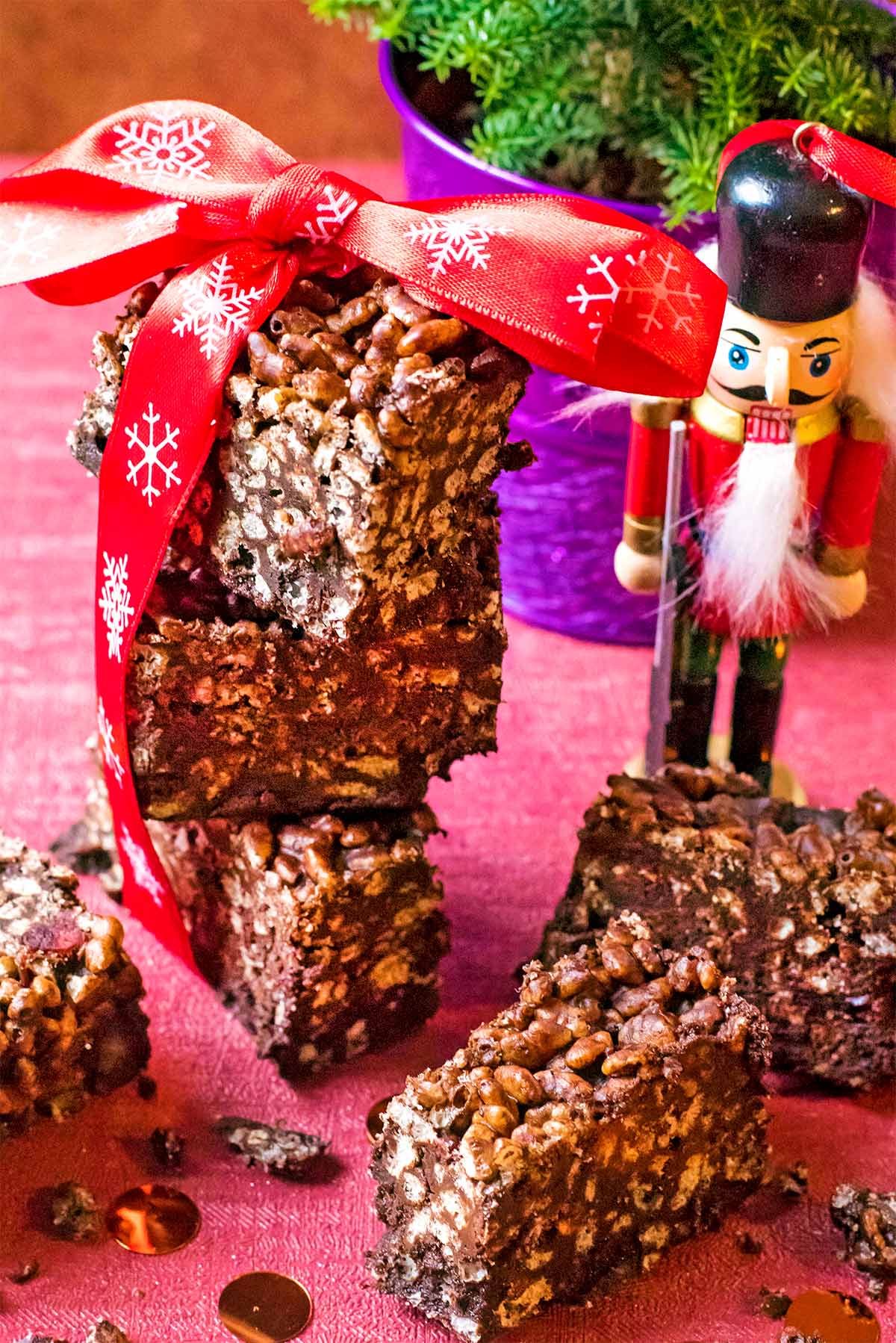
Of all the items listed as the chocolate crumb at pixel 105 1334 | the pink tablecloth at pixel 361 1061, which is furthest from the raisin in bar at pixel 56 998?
the chocolate crumb at pixel 105 1334

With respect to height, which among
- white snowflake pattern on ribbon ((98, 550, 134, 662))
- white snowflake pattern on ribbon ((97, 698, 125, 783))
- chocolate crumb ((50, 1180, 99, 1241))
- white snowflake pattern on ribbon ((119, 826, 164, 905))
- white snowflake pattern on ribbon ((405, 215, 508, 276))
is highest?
white snowflake pattern on ribbon ((405, 215, 508, 276))

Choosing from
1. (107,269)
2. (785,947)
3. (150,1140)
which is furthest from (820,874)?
(107,269)

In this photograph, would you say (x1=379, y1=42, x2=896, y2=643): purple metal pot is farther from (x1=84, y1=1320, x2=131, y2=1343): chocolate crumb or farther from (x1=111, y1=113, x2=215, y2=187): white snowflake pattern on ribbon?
(x1=84, y1=1320, x2=131, y2=1343): chocolate crumb

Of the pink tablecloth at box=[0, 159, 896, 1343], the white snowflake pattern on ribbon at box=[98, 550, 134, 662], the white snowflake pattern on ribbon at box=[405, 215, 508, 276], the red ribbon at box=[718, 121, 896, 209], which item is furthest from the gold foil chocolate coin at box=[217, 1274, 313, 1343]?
the red ribbon at box=[718, 121, 896, 209]

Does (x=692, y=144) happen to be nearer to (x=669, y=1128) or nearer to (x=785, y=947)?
(x=785, y=947)

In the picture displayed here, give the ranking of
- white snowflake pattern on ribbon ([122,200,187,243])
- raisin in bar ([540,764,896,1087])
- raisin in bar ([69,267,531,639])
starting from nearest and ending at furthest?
1. raisin in bar ([69,267,531,639])
2. white snowflake pattern on ribbon ([122,200,187,243])
3. raisin in bar ([540,764,896,1087])

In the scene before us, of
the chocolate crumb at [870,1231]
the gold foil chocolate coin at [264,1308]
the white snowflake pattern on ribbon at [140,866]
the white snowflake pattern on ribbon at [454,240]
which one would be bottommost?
the gold foil chocolate coin at [264,1308]

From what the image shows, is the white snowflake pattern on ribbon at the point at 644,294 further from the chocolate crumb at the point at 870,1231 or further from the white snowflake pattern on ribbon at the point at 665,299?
the chocolate crumb at the point at 870,1231

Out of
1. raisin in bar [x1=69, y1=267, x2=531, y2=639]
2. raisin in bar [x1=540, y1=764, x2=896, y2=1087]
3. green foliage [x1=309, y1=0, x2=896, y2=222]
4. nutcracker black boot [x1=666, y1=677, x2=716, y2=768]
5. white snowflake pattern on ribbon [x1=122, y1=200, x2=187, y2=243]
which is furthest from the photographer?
nutcracker black boot [x1=666, y1=677, x2=716, y2=768]
